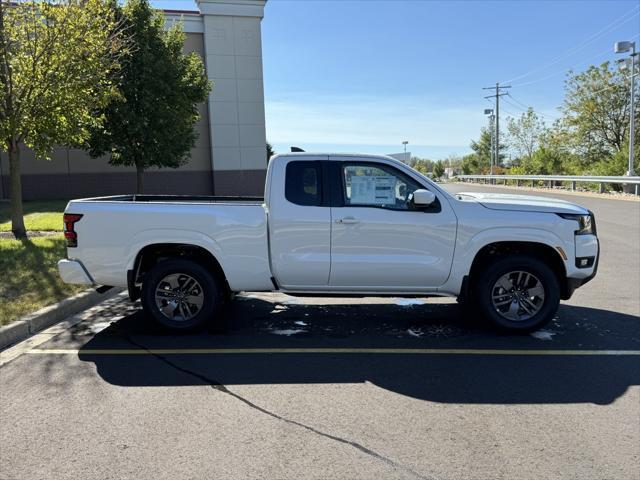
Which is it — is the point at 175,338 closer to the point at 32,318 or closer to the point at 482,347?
the point at 32,318

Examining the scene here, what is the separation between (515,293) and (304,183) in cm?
261

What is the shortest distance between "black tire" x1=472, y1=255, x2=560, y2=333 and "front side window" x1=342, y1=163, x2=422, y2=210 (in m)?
1.20

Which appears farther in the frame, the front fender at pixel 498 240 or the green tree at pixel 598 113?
the green tree at pixel 598 113

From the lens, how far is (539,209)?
5758mm

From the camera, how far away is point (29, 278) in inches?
308

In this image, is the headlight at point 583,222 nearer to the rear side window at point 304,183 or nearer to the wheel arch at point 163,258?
the rear side window at point 304,183

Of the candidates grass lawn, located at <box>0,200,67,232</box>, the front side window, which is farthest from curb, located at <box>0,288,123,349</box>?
grass lawn, located at <box>0,200,67,232</box>

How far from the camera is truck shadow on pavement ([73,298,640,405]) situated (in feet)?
14.8

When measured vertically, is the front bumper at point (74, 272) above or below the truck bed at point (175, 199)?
below

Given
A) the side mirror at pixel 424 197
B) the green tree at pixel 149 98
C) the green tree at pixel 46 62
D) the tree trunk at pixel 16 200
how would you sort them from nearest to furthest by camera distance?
the side mirror at pixel 424 197 → the green tree at pixel 46 62 → the tree trunk at pixel 16 200 → the green tree at pixel 149 98

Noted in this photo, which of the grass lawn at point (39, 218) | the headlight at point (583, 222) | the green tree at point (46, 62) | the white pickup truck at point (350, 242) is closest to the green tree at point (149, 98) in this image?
the grass lawn at point (39, 218)

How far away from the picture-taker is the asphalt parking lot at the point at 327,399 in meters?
3.34

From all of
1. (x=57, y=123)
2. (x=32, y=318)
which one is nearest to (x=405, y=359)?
(x=32, y=318)

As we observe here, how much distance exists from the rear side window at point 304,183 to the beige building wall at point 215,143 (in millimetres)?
19554
